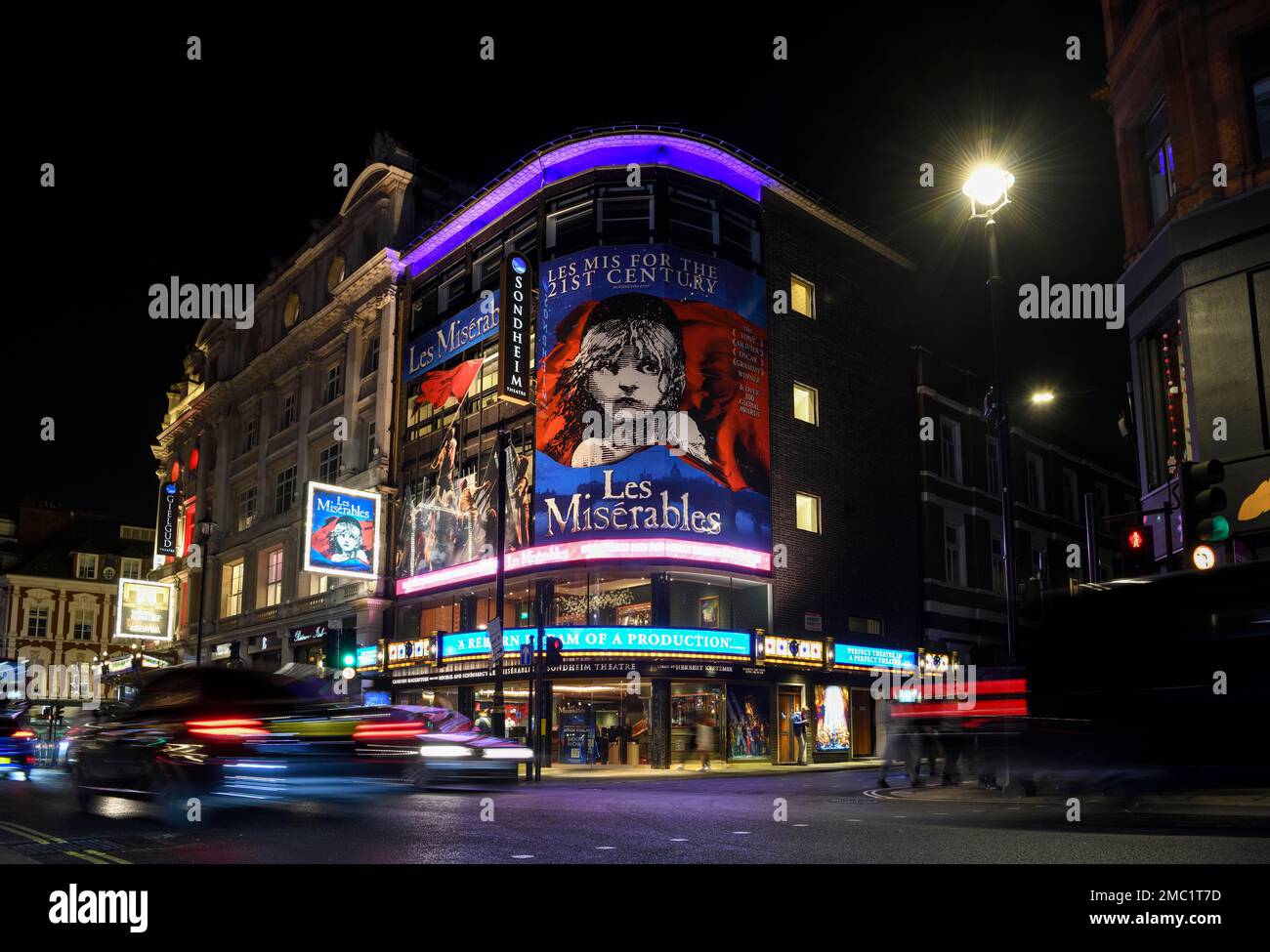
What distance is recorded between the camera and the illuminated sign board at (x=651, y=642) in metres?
31.0

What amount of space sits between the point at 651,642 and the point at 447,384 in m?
14.1

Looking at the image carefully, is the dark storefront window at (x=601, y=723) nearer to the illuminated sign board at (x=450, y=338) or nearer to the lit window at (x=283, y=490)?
the illuminated sign board at (x=450, y=338)

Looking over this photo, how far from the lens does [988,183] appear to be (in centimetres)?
1773

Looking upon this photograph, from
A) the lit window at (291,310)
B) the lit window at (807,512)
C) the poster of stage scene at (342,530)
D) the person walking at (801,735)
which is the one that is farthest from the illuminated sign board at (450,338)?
the person walking at (801,735)

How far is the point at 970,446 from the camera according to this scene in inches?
1773

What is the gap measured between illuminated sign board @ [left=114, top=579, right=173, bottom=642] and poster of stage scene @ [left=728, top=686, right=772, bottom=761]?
39.8 m

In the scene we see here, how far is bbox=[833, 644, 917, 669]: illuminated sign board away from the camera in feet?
118

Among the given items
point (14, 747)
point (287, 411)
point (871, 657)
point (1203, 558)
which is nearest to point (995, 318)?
point (1203, 558)

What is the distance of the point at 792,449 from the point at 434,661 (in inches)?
568

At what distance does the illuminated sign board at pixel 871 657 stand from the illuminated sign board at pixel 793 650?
3.58ft

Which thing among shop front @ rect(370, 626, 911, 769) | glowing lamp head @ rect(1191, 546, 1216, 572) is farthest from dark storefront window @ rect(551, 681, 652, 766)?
glowing lamp head @ rect(1191, 546, 1216, 572)

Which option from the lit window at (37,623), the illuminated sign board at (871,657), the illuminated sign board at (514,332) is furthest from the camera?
the lit window at (37,623)

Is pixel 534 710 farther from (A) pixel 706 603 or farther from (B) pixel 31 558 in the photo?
(B) pixel 31 558
